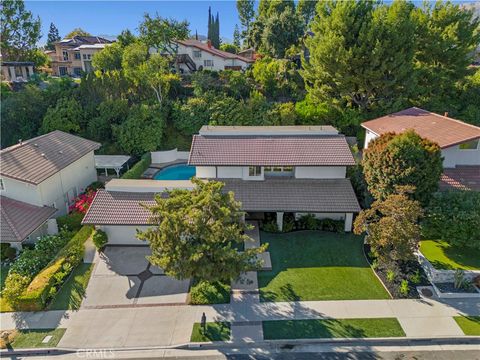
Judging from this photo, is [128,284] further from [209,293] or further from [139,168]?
[139,168]

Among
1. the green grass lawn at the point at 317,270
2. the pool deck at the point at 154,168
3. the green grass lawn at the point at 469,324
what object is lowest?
the green grass lawn at the point at 469,324

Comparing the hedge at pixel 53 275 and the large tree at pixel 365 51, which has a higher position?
the large tree at pixel 365 51

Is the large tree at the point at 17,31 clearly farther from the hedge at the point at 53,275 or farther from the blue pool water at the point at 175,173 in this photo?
the hedge at the point at 53,275

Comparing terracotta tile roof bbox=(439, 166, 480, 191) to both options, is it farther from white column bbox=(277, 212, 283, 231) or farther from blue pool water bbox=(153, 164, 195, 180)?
blue pool water bbox=(153, 164, 195, 180)

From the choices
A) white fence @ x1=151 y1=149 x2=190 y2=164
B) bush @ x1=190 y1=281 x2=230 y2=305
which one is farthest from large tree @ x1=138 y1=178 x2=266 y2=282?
white fence @ x1=151 y1=149 x2=190 y2=164

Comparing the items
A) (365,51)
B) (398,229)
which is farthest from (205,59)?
(398,229)

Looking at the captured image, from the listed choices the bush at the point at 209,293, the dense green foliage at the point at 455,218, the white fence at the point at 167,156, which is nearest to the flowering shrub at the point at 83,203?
the white fence at the point at 167,156

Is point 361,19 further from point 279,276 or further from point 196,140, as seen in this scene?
point 279,276

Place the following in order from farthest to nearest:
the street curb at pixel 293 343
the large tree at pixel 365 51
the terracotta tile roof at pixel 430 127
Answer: the large tree at pixel 365 51 < the terracotta tile roof at pixel 430 127 < the street curb at pixel 293 343
